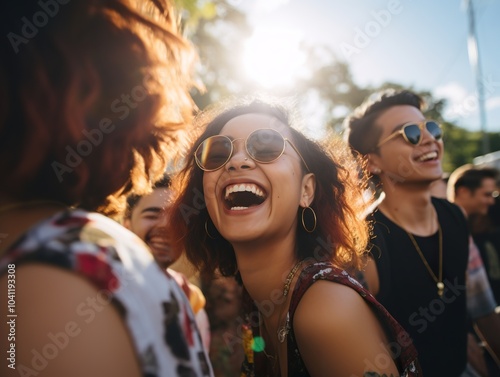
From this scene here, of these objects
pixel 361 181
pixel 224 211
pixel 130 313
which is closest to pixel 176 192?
pixel 224 211

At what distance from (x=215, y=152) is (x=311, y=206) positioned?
0.65 m

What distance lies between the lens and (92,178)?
102cm

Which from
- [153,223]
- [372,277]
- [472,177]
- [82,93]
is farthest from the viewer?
[472,177]

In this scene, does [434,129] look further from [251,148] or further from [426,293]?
[251,148]

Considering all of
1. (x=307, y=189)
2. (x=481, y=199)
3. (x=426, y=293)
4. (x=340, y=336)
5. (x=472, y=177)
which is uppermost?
(x=307, y=189)

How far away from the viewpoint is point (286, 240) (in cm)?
216

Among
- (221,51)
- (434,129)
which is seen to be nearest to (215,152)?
(434,129)

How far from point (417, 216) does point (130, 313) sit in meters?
2.57

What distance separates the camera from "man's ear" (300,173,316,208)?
7.30 feet

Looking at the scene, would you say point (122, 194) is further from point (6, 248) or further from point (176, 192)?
point (176, 192)

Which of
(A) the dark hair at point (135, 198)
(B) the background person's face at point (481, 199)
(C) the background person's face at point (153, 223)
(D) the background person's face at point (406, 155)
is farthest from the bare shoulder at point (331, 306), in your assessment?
(B) the background person's face at point (481, 199)

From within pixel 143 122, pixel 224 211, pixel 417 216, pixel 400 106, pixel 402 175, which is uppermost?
pixel 143 122

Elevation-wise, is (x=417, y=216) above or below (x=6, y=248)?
below

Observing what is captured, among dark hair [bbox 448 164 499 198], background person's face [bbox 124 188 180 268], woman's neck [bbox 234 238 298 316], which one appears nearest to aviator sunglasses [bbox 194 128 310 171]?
woman's neck [bbox 234 238 298 316]
